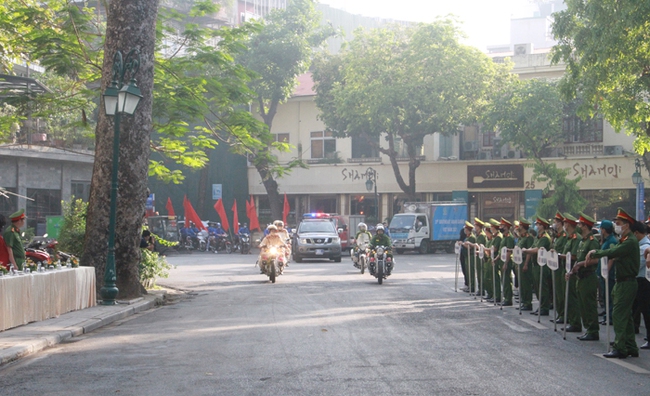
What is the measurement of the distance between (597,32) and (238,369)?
1466 cm

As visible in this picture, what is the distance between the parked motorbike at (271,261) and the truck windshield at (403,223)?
19.0 metres

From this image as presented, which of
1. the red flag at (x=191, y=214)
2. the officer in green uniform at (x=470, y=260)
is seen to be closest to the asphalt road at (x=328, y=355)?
the officer in green uniform at (x=470, y=260)

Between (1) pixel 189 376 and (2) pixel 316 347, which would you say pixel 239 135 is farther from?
(1) pixel 189 376

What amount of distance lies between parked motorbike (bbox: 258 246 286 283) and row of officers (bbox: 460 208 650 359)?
5477mm

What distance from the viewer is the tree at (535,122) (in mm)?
43625

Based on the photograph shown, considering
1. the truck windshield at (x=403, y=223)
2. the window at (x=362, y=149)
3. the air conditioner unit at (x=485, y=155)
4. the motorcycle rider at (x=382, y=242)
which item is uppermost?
the window at (x=362, y=149)

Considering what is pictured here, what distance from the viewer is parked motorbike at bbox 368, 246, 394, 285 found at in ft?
72.4

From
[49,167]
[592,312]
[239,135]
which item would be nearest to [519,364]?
[592,312]

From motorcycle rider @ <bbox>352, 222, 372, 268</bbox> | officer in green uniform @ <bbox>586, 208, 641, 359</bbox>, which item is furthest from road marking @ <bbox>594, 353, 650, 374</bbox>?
motorcycle rider @ <bbox>352, 222, 372, 268</bbox>

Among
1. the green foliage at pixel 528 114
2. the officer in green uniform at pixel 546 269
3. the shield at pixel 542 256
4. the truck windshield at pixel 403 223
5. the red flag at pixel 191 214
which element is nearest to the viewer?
the shield at pixel 542 256

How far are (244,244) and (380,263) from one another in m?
22.8

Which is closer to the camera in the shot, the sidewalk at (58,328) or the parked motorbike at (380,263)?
the sidewalk at (58,328)

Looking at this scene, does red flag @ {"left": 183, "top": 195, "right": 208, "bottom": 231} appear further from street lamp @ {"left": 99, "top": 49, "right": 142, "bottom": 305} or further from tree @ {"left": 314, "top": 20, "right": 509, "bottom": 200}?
street lamp @ {"left": 99, "top": 49, "right": 142, "bottom": 305}

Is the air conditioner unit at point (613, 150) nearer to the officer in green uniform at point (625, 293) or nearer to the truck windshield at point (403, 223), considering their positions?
the truck windshield at point (403, 223)
